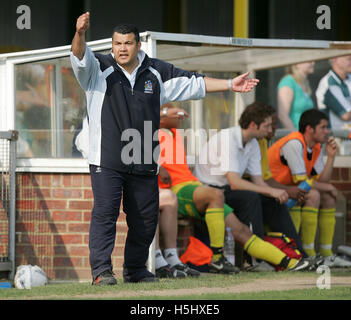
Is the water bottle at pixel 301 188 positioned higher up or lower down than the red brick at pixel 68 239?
higher up

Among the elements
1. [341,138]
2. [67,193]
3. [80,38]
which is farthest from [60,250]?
[341,138]

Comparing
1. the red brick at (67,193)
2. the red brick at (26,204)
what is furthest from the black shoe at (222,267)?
the red brick at (26,204)

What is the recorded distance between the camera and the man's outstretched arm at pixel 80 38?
672 centimetres

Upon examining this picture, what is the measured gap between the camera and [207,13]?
14.1m

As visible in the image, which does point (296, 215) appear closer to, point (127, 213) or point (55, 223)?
point (55, 223)

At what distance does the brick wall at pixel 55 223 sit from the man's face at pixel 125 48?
73.2 inches

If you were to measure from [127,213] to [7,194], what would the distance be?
6.33 ft

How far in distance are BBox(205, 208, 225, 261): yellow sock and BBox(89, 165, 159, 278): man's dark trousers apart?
4.42 feet

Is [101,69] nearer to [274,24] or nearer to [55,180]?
[55,180]

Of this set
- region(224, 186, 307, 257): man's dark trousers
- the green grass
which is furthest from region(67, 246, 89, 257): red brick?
the green grass

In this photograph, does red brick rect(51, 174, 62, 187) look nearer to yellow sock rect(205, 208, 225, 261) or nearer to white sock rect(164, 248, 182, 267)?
white sock rect(164, 248, 182, 267)

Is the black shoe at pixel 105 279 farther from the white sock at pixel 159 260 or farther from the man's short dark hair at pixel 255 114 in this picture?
the man's short dark hair at pixel 255 114
